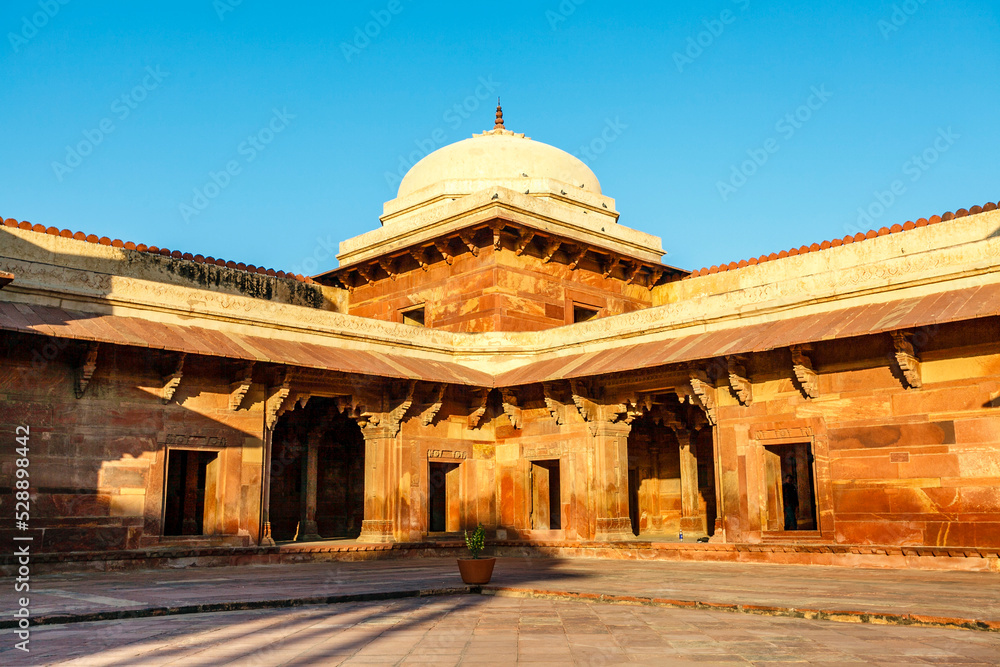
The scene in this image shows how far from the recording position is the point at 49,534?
1372 centimetres

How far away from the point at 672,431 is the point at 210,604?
1568cm

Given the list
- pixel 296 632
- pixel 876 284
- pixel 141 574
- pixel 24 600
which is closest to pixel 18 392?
pixel 141 574

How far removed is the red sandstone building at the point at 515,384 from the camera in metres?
13.7

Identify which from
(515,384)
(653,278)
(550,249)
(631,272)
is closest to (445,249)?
(550,249)

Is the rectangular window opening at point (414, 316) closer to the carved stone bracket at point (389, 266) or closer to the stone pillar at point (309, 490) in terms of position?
the carved stone bracket at point (389, 266)

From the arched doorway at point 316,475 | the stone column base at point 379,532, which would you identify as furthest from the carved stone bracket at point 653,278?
the stone column base at point 379,532

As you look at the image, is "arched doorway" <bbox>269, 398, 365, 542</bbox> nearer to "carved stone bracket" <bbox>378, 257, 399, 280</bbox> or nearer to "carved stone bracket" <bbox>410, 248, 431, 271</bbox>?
"carved stone bracket" <bbox>378, 257, 399, 280</bbox>

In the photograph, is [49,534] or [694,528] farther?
[694,528]

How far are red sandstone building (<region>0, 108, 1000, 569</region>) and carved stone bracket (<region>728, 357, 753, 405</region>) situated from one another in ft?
0.22

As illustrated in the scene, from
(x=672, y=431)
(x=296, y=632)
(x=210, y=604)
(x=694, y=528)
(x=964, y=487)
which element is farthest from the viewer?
(x=672, y=431)

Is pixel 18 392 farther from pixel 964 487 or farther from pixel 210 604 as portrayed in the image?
pixel 964 487

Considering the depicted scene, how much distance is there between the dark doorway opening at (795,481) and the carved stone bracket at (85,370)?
445 inches

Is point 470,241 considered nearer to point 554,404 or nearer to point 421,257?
point 421,257

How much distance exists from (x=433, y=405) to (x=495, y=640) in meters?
11.8
